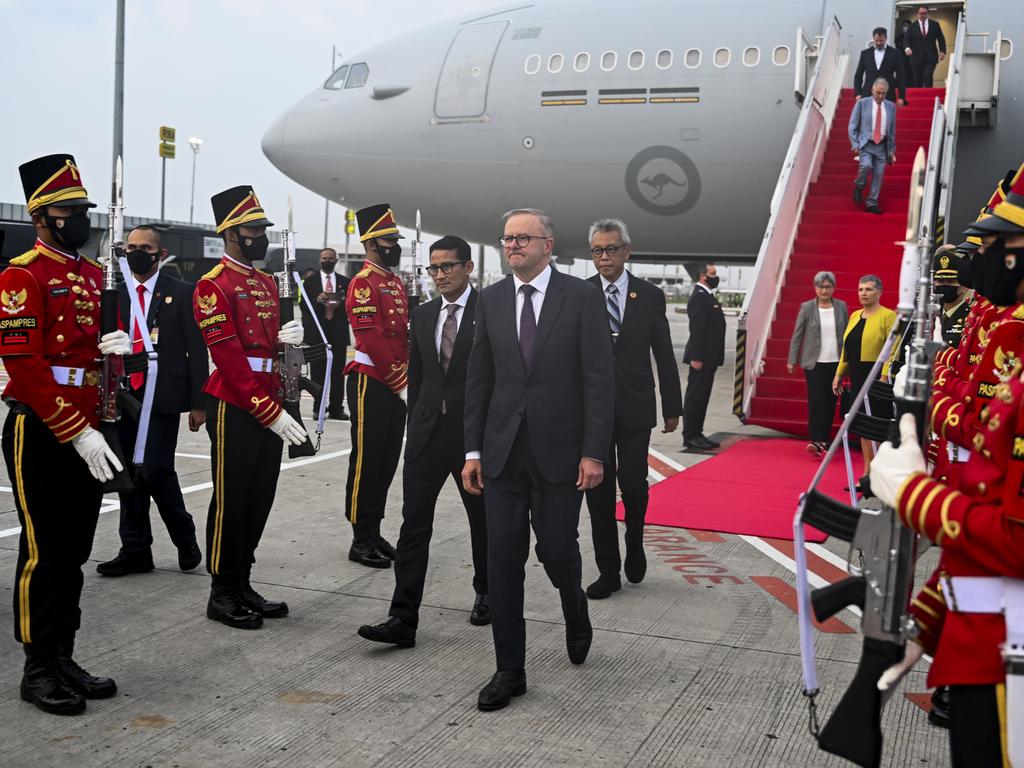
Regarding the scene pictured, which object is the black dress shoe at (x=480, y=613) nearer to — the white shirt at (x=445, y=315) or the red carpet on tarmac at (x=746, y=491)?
the white shirt at (x=445, y=315)

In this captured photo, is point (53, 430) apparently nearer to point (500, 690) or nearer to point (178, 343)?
point (500, 690)

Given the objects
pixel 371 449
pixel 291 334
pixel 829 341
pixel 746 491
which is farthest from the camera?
pixel 829 341

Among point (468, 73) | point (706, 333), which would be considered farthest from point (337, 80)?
point (706, 333)

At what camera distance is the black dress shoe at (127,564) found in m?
5.51

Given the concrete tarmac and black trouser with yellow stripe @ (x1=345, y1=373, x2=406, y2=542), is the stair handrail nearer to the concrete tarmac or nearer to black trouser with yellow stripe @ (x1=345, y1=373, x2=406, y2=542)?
the concrete tarmac

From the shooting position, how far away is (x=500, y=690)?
3.89 metres

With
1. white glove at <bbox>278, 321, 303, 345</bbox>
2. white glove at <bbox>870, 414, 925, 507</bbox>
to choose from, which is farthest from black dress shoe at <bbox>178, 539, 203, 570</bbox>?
white glove at <bbox>870, 414, 925, 507</bbox>

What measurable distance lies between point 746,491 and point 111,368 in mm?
5242

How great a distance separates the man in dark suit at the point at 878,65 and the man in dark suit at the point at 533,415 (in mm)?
10538

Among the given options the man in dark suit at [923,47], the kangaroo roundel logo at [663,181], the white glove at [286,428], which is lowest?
the white glove at [286,428]

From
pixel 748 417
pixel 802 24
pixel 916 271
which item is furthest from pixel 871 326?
pixel 802 24

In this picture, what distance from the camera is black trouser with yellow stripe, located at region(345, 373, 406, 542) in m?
5.96

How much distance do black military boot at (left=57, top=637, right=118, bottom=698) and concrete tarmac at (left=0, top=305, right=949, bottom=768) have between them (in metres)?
0.06

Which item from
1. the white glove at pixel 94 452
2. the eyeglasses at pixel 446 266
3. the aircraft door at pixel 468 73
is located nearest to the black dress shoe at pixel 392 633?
the white glove at pixel 94 452
